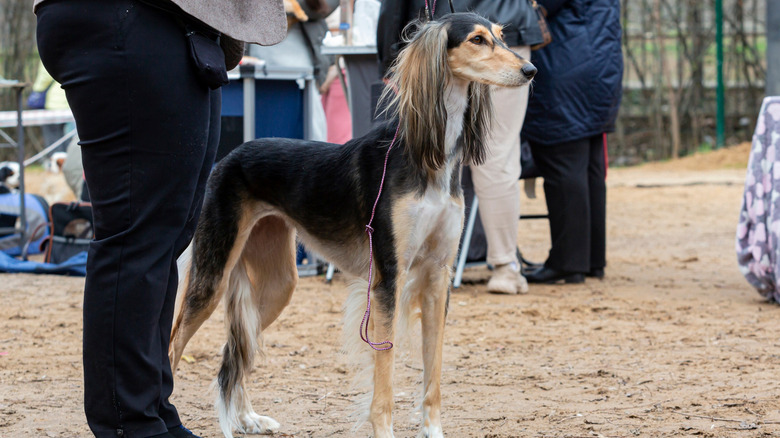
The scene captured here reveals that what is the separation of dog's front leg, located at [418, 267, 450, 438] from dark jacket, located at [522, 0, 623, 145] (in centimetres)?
319

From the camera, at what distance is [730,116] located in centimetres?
1591

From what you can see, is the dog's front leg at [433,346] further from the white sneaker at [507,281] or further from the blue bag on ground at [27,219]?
the blue bag on ground at [27,219]

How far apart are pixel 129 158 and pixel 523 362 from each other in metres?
2.52

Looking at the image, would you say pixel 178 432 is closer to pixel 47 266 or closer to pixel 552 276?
pixel 552 276

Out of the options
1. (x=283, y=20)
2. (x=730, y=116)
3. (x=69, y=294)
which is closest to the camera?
(x=283, y=20)

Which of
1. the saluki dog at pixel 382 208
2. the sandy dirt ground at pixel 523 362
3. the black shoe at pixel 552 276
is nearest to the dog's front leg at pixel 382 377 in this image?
the saluki dog at pixel 382 208

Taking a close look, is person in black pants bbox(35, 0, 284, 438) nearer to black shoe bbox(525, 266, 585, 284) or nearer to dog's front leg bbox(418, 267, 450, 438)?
dog's front leg bbox(418, 267, 450, 438)

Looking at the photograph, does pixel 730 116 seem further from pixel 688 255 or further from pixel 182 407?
pixel 182 407

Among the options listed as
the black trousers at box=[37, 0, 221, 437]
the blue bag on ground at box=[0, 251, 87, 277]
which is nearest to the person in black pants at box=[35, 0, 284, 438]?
the black trousers at box=[37, 0, 221, 437]

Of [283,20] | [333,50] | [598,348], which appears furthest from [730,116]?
[283,20]

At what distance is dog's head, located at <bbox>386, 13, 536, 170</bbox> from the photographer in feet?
9.67

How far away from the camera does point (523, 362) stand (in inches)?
166

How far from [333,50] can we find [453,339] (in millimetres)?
2437

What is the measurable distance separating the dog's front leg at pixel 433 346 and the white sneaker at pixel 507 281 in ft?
9.32
